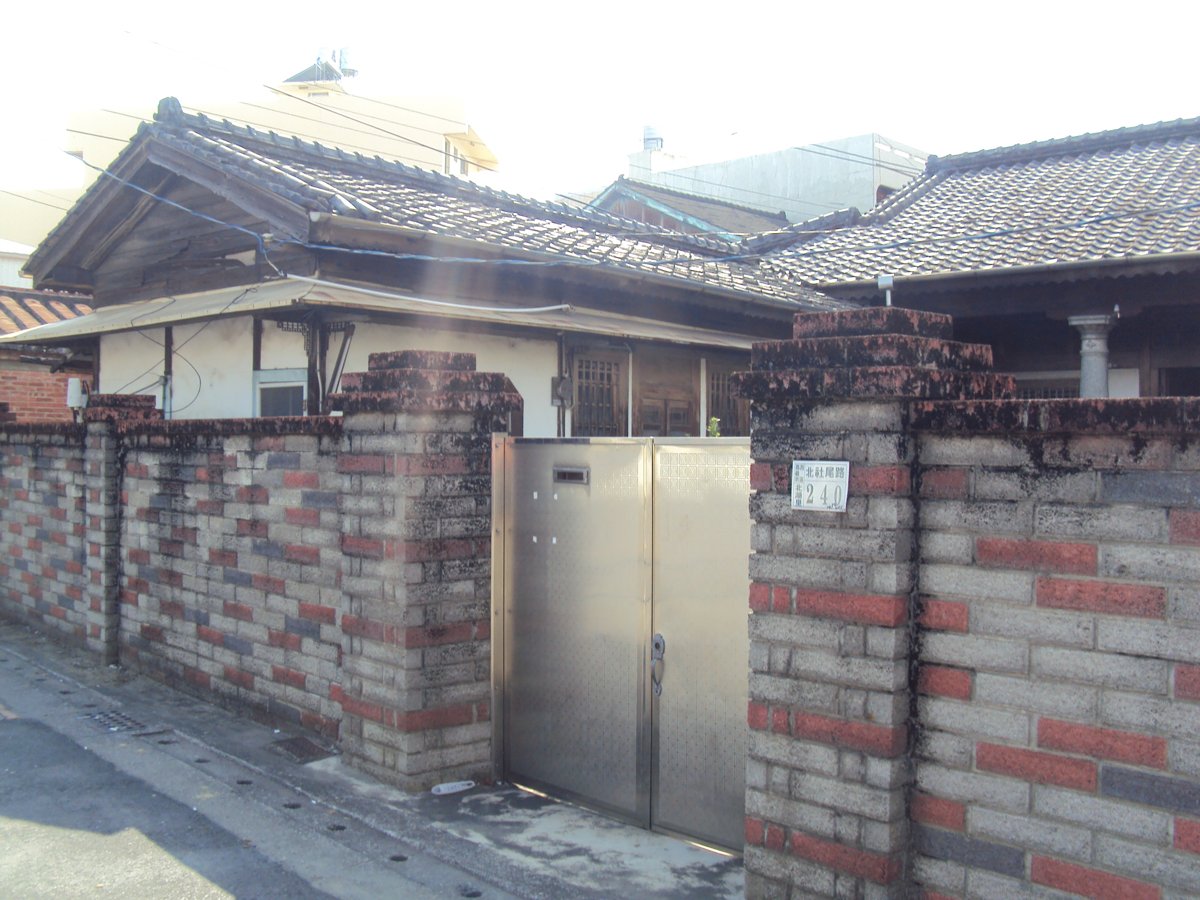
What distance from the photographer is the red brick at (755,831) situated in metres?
3.89

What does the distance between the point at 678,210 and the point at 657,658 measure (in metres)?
19.1

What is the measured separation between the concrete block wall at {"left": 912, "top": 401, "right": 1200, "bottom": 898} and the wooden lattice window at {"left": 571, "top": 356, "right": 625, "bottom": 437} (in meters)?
7.13

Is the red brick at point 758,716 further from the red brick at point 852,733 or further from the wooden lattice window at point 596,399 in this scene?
the wooden lattice window at point 596,399

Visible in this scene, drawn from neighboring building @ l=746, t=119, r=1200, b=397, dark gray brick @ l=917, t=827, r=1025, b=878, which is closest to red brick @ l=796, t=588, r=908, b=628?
dark gray brick @ l=917, t=827, r=1025, b=878

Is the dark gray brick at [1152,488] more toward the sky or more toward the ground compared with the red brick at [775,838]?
more toward the sky

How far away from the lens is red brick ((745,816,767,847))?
3.89m

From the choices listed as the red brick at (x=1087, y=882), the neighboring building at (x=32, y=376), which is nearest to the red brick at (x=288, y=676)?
the red brick at (x=1087, y=882)

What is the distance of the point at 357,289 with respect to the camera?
27.9 feet

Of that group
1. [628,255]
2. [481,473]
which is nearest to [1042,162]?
[628,255]

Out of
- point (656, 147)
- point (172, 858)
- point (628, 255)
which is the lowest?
point (172, 858)

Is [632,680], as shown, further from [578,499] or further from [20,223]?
[20,223]

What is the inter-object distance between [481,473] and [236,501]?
2.20 metres

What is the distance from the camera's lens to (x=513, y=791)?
17.9ft

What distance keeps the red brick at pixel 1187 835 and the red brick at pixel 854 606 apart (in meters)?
0.96
